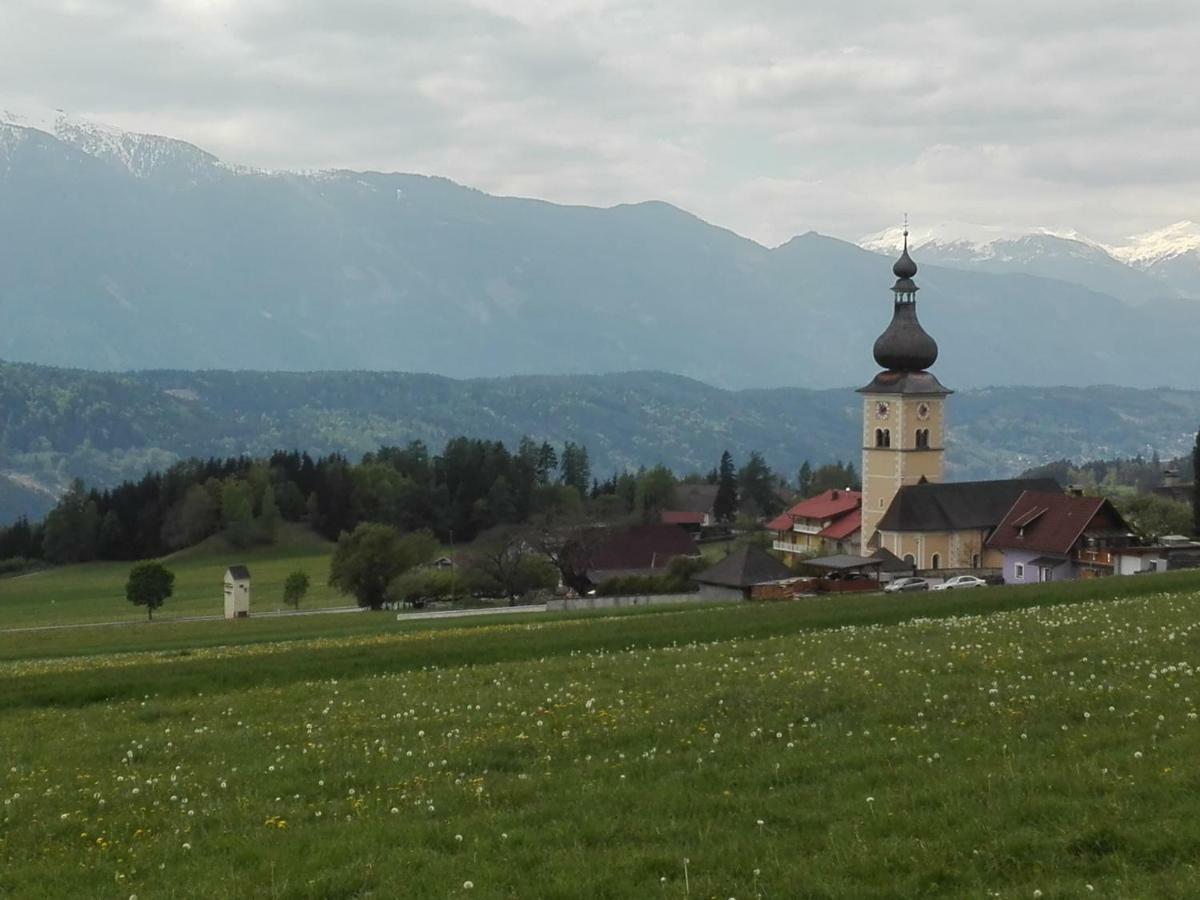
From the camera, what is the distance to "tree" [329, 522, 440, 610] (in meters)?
97.4

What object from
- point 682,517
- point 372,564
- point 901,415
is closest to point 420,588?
point 372,564

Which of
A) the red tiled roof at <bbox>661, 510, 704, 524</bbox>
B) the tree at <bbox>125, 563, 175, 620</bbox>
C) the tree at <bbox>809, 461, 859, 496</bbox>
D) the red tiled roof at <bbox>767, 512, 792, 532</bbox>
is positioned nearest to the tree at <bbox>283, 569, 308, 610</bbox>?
the tree at <bbox>125, 563, 175, 620</bbox>

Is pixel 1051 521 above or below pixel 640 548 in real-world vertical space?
above

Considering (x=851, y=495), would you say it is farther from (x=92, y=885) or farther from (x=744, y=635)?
(x=92, y=885)

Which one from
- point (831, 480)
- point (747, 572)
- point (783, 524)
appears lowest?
point (747, 572)

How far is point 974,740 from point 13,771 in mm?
11801

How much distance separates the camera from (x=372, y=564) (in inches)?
3844

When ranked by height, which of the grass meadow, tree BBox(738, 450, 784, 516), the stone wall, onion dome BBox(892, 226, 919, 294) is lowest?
the stone wall

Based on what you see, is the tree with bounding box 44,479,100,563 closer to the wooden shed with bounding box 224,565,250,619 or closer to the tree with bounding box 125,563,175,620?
the tree with bounding box 125,563,175,620

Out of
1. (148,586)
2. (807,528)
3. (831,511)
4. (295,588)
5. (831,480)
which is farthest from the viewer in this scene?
(831,480)

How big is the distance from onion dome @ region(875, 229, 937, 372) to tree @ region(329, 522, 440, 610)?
37.2 metres

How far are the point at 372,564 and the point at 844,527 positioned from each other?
43.8m

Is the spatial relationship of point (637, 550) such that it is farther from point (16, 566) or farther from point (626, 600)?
point (16, 566)

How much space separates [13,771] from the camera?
17266mm
